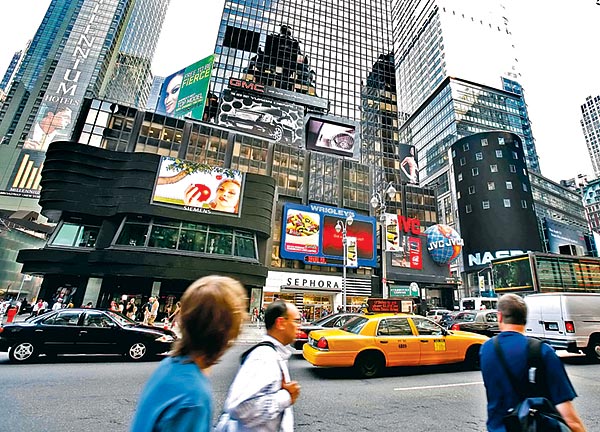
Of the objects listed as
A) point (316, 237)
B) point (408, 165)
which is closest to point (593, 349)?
point (316, 237)

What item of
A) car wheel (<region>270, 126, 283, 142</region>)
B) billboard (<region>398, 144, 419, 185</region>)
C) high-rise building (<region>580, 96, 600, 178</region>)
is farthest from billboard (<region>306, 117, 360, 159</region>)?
high-rise building (<region>580, 96, 600, 178</region>)

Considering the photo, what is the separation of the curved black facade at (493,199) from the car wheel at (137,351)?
59.1 metres

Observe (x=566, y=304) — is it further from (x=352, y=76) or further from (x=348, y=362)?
(x=352, y=76)

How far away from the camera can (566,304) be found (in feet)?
32.6

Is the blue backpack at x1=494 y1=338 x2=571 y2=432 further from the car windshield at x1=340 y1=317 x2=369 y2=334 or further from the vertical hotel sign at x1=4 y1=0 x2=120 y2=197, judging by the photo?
the vertical hotel sign at x1=4 y1=0 x2=120 y2=197

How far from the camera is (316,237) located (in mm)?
39312

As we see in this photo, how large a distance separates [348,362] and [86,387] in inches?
239

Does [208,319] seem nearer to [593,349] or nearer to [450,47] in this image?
[593,349]

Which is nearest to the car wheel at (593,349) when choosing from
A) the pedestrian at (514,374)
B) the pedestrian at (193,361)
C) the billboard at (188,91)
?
the pedestrian at (514,374)

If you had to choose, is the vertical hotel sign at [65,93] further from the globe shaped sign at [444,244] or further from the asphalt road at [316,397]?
the globe shaped sign at [444,244]

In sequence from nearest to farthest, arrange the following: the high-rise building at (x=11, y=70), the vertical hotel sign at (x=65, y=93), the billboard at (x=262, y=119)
Result: 1. the billboard at (x=262, y=119)
2. the vertical hotel sign at (x=65, y=93)
3. the high-rise building at (x=11, y=70)

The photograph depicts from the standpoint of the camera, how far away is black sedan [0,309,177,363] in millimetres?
8578

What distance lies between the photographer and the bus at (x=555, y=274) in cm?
1706

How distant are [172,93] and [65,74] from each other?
55.2 m
